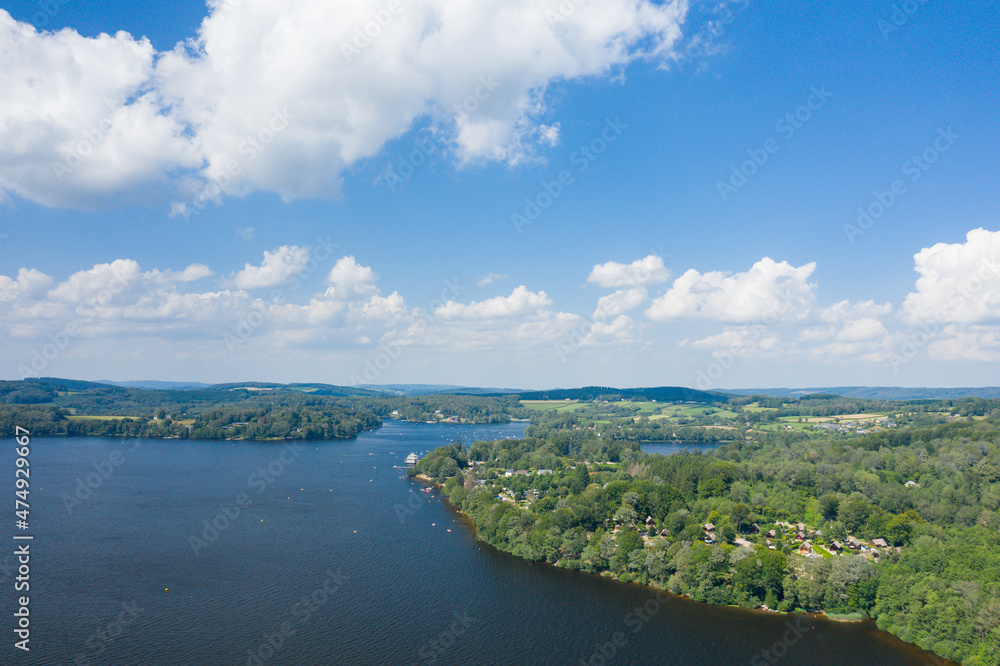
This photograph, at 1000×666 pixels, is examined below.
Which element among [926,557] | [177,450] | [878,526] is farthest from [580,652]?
[177,450]

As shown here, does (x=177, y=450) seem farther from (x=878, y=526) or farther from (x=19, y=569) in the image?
(x=878, y=526)
